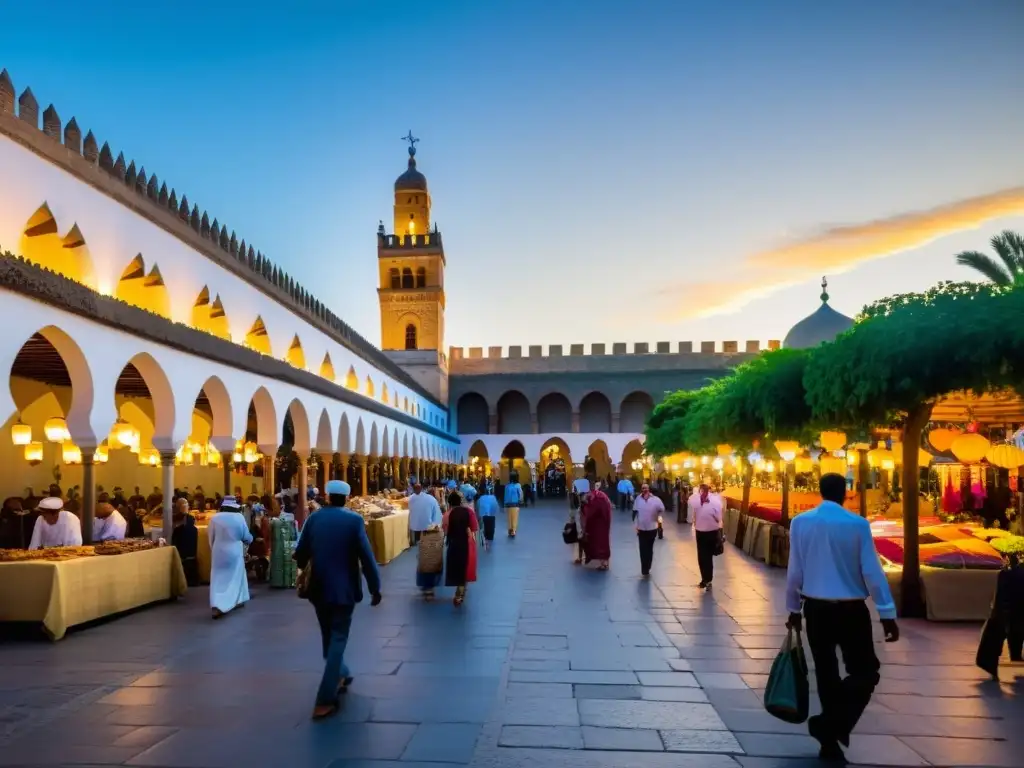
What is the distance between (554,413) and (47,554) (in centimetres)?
4514

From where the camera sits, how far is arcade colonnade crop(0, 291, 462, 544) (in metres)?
10.4

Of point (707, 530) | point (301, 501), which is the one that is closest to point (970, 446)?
point (707, 530)

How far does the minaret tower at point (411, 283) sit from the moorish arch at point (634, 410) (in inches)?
442

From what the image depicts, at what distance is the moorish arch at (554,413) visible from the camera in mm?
53250

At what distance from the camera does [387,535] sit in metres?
15.8

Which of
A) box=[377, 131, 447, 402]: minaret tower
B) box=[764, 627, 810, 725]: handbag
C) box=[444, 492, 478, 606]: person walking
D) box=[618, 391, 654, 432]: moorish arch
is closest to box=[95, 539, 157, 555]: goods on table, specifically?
box=[444, 492, 478, 606]: person walking

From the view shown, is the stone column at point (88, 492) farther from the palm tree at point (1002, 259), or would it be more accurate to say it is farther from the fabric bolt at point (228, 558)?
the palm tree at point (1002, 259)

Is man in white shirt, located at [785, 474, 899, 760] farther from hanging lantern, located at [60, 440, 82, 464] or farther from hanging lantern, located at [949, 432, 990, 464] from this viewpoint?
hanging lantern, located at [60, 440, 82, 464]

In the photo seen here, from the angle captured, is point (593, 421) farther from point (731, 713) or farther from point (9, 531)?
point (731, 713)

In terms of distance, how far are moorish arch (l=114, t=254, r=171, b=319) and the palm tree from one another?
16.0m

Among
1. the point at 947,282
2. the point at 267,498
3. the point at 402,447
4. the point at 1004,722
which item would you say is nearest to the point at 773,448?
the point at 947,282

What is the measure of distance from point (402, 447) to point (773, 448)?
1781cm

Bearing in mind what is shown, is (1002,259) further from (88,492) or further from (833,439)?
(88,492)

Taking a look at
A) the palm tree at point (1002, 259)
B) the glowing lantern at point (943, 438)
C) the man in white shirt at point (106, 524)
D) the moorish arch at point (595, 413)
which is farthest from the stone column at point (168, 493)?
the moorish arch at point (595, 413)
